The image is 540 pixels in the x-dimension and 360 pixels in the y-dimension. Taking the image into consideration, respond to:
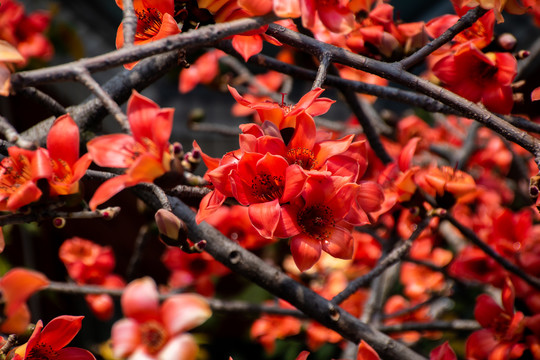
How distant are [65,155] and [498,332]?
2.10 ft

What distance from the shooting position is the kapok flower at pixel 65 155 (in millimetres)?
443

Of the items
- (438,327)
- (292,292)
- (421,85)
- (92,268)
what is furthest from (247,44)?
(92,268)

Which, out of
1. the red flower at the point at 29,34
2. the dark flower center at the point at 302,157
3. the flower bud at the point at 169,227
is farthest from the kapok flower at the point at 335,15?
the red flower at the point at 29,34

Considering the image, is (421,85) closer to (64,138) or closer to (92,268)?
(64,138)

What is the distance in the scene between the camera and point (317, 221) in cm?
52

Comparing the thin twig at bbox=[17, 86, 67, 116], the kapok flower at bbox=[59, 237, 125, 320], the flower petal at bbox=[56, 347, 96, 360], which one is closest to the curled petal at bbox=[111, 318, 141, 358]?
the flower petal at bbox=[56, 347, 96, 360]

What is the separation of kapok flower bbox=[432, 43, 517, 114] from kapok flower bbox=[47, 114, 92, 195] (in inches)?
19.0

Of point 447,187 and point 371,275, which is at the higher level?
point 447,187

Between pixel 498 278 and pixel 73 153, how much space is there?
745 millimetres

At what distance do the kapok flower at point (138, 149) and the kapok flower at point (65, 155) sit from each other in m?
0.03

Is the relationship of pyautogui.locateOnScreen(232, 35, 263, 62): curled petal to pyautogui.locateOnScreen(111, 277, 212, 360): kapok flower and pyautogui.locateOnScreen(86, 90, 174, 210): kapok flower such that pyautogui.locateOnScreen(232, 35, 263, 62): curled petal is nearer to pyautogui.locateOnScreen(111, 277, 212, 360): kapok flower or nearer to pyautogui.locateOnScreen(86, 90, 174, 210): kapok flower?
pyautogui.locateOnScreen(86, 90, 174, 210): kapok flower

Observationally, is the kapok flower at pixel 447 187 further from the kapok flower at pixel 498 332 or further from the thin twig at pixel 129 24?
the thin twig at pixel 129 24

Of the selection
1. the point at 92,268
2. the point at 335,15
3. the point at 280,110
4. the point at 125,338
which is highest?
the point at 335,15

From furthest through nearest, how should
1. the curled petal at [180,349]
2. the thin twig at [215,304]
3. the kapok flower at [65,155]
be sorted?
the thin twig at [215,304] → the kapok flower at [65,155] → the curled petal at [180,349]
